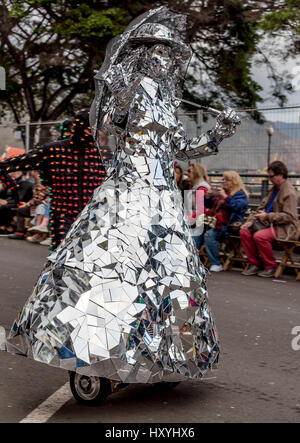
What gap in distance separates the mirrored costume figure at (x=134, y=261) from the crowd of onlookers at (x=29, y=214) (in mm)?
8563

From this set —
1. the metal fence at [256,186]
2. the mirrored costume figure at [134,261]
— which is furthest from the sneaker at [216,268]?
the mirrored costume figure at [134,261]

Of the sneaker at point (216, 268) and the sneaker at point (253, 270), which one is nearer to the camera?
the sneaker at point (253, 270)

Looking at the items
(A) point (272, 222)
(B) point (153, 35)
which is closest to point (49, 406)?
(B) point (153, 35)

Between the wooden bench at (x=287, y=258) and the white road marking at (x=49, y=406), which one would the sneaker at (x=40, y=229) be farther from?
the white road marking at (x=49, y=406)

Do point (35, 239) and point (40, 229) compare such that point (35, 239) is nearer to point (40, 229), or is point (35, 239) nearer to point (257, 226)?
point (40, 229)

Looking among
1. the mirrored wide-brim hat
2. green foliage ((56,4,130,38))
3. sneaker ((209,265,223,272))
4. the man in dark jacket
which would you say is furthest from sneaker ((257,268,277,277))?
green foliage ((56,4,130,38))

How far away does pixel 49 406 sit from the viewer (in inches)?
146

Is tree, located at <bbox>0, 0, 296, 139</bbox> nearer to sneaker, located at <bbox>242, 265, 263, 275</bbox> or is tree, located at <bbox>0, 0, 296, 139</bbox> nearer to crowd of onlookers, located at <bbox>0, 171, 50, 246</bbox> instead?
crowd of onlookers, located at <bbox>0, 171, 50, 246</bbox>

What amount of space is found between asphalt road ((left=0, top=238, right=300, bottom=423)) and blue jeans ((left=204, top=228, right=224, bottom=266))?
2.78 meters

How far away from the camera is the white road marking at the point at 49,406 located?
138 inches

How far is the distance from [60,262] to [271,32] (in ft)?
41.1

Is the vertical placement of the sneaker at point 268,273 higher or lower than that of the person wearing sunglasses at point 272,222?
lower

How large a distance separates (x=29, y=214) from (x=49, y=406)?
1020 cm
